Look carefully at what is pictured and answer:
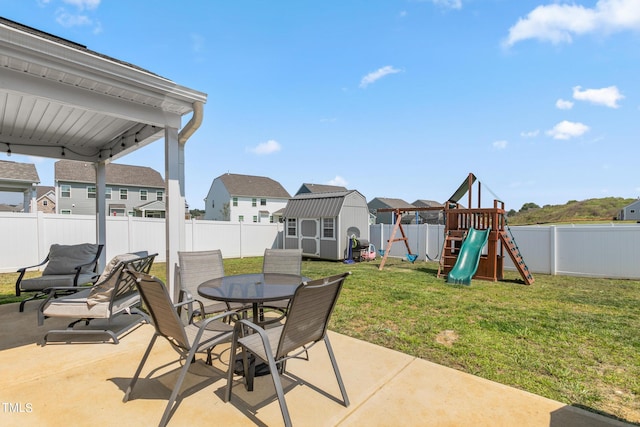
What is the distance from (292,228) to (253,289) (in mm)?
11430

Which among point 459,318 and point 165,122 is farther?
point 459,318

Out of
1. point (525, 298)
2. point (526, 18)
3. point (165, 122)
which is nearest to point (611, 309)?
point (525, 298)

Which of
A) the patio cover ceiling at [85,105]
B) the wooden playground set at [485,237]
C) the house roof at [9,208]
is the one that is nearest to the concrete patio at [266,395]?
the patio cover ceiling at [85,105]

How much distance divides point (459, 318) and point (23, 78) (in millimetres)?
5913

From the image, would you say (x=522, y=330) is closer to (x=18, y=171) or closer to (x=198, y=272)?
(x=198, y=272)

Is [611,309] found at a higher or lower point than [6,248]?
lower

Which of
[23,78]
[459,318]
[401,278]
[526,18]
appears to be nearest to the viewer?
[23,78]

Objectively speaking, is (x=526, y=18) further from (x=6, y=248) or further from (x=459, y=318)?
(x=6, y=248)

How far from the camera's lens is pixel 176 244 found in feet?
13.1

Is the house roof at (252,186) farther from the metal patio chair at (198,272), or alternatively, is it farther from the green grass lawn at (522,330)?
the metal patio chair at (198,272)

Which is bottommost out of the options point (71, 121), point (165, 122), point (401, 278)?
point (401, 278)

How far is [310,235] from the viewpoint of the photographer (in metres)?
13.5

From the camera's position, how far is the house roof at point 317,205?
1254 cm

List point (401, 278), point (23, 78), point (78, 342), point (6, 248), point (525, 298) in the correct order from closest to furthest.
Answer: point (23, 78)
point (78, 342)
point (525, 298)
point (401, 278)
point (6, 248)
